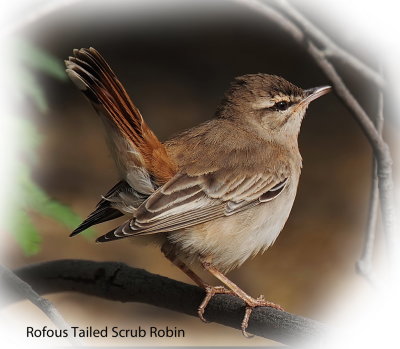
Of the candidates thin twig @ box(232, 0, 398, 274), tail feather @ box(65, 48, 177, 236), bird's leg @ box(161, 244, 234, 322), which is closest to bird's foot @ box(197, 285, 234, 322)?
bird's leg @ box(161, 244, 234, 322)

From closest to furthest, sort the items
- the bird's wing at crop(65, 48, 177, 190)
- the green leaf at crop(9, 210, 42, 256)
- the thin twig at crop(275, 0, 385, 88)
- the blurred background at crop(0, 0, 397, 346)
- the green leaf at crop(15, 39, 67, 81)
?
the green leaf at crop(9, 210, 42, 256) → the thin twig at crop(275, 0, 385, 88) → the green leaf at crop(15, 39, 67, 81) → the bird's wing at crop(65, 48, 177, 190) → the blurred background at crop(0, 0, 397, 346)

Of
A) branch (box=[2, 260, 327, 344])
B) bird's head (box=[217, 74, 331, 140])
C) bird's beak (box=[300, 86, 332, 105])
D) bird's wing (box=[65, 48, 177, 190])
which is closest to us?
bird's wing (box=[65, 48, 177, 190])

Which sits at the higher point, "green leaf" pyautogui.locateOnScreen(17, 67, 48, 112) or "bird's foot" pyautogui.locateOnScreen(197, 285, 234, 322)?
"green leaf" pyautogui.locateOnScreen(17, 67, 48, 112)

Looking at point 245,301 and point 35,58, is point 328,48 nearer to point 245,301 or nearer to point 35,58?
point 35,58

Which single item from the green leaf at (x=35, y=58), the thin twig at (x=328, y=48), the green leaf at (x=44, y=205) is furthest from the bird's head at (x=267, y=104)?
the green leaf at (x=44, y=205)

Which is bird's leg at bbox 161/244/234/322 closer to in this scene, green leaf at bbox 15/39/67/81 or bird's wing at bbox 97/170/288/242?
bird's wing at bbox 97/170/288/242

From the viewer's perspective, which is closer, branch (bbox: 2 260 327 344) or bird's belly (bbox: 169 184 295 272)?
branch (bbox: 2 260 327 344)

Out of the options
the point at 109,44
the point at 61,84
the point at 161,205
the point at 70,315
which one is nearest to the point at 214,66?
the point at 109,44
